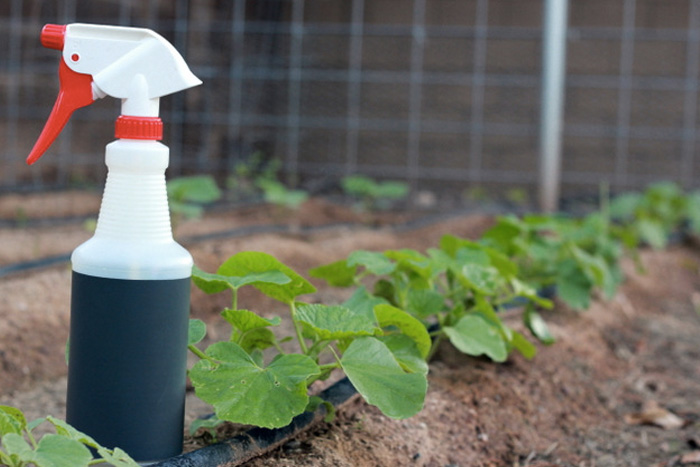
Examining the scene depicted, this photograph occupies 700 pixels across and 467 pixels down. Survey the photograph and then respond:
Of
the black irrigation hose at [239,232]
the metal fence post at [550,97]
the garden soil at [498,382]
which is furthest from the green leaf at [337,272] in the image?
the metal fence post at [550,97]

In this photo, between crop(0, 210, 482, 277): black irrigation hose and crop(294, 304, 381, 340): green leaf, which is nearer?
crop(294, 304, 381, 340): green leaf

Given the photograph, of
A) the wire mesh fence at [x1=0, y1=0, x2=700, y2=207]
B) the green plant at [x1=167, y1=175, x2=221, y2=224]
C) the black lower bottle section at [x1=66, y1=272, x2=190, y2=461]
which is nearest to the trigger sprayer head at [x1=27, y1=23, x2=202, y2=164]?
the black lower bottle section at [x1=66, y1=272, x2=190, y2=461]

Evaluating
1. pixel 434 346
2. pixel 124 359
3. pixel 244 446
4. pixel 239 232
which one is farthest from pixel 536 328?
pixel 239 232

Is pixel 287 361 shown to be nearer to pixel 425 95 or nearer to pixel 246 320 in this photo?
pixel 246 320

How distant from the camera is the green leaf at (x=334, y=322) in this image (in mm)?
1035

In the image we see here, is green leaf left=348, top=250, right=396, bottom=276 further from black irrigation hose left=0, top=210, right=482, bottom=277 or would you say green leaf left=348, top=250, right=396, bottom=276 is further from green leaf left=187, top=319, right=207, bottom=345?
black irrigation hose left=0, top=210, right=482, bottom=277

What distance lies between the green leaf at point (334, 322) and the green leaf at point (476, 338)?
33cm

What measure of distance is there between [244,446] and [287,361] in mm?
118

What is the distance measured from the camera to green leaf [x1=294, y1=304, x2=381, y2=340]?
1.04m

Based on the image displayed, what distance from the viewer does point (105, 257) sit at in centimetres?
94

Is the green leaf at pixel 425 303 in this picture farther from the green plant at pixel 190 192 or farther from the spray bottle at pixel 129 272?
the green plant at pixel 190 192

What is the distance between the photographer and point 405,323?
1.16 m

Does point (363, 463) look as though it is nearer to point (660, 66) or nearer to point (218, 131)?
point (218, 131)

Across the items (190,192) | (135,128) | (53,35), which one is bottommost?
(190,192)
